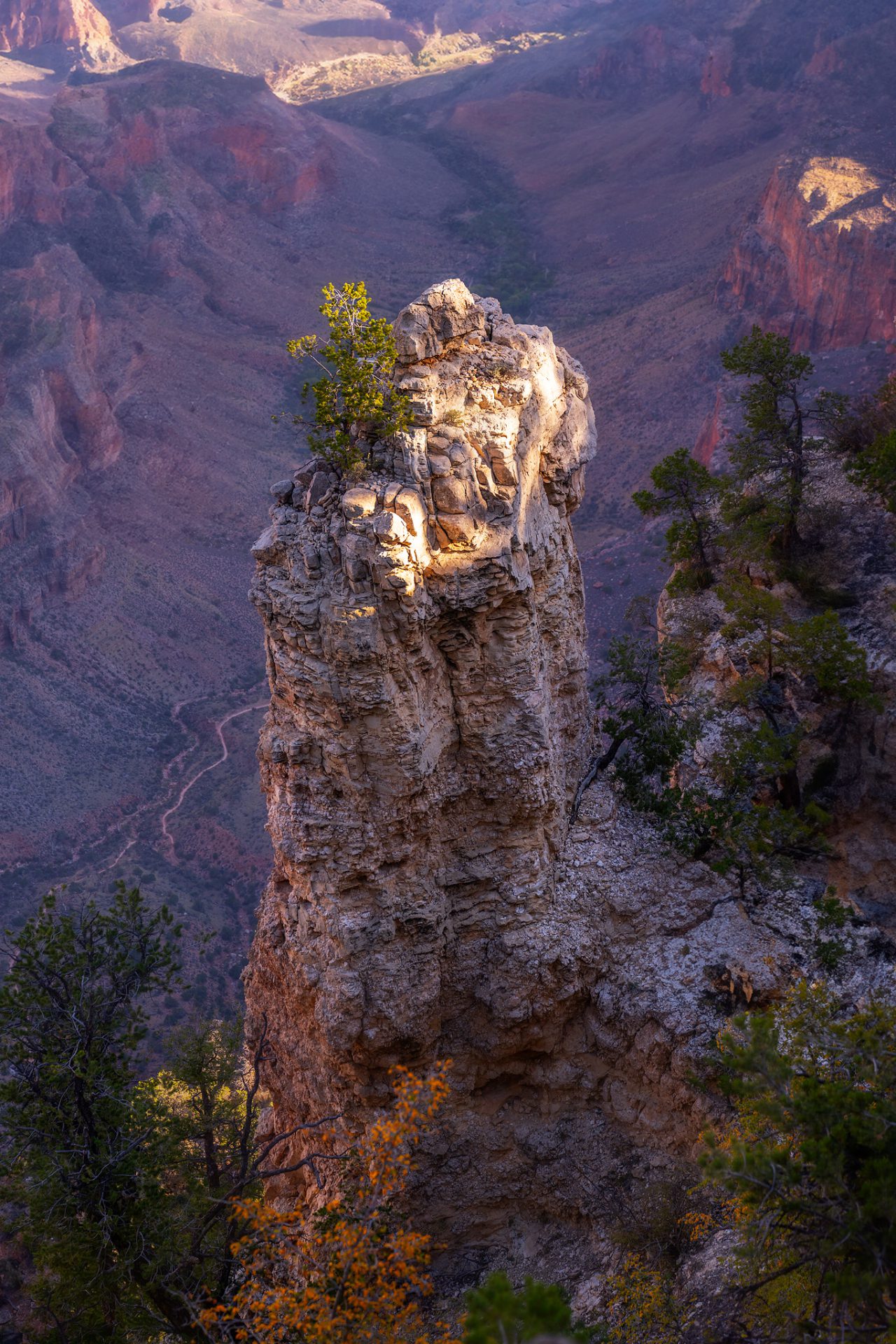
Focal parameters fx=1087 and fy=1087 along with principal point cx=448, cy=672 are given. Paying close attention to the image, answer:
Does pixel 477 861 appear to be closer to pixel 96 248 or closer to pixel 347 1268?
pixel 347 1268

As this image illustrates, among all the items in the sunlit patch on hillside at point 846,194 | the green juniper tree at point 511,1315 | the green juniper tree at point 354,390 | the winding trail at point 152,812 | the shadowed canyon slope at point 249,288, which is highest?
the green juniper tree at point 354,390

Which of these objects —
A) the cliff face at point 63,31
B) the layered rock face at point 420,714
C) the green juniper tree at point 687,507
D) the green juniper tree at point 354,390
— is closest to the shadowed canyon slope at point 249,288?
the cliff face at point 63,31

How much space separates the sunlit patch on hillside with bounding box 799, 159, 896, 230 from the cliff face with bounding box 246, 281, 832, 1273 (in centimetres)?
5930

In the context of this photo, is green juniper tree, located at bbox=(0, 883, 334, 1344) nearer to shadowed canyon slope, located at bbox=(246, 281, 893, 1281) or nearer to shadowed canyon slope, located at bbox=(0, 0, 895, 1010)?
shadowed canyon slope, located at bbox=(246, 281, 893, 1281)

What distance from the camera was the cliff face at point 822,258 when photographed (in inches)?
2571

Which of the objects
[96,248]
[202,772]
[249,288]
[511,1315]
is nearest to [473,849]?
[511,1315]

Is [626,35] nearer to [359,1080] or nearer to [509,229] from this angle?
[509,229]

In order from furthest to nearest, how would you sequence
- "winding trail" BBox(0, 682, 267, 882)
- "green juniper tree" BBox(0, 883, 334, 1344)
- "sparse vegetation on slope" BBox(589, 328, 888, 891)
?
"winding trail" BBox(0, 682, 267, 882) → "sparse vegetation on slope" BBox(589, 328, 888, 891) → "green juniper tree" BBox(0, 883, 334, 1344)

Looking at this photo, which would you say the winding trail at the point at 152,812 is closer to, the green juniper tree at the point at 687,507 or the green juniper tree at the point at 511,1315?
the green juniper tree at the point at 687,507

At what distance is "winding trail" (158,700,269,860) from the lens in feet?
159

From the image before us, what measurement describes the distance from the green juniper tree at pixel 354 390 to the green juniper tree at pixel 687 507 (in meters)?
12.6

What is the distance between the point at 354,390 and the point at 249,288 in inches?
3140

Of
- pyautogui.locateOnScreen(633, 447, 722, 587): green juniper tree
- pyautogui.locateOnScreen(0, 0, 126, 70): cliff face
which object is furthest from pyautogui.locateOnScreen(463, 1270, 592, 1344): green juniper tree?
pyautogui.locateOnScreen(0, 0, 126, 70): cliff face

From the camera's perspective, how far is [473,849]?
16328 mm
